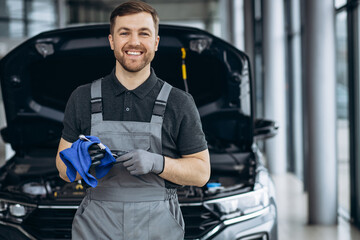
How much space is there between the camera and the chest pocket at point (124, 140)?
154 centimetres

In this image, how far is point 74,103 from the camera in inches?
62.4

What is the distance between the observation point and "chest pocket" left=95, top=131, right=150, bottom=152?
5.05 ft

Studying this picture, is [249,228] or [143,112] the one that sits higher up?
[143,112]

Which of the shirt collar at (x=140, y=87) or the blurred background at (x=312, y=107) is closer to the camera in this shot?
the shirt collar at (x=140, y=87)

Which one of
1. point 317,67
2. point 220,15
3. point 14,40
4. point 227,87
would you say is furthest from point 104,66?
point 220,15

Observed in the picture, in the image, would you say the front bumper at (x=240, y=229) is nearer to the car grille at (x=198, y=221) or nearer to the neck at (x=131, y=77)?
the car grille at (x=198, y=221)

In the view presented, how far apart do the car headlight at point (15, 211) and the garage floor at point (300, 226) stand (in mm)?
2416

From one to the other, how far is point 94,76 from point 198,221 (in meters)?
0.97

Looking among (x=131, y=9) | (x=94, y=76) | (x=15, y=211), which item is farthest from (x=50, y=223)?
(x=131, y=9)

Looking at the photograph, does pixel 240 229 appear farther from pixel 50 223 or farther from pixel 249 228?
pixel 50 223

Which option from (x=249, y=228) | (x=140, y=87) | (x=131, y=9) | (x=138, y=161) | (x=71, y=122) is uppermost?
(x=131, y=9)

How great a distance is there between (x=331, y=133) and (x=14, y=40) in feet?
31.6

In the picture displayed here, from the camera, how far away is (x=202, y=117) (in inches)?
104

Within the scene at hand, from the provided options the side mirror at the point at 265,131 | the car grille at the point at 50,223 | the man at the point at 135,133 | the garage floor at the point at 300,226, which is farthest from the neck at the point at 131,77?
the garage floor at the point at 300,226
